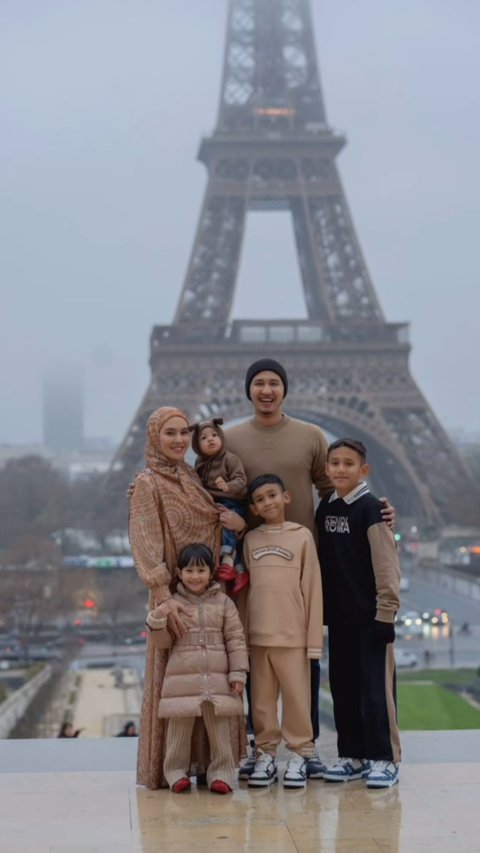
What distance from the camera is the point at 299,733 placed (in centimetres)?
488

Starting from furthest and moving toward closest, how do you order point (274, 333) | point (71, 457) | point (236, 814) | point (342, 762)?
1. point (71, 457)
2. point (274, 333)
3. point (342, 762)
4. point (236, 814)

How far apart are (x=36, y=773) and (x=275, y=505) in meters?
1.40

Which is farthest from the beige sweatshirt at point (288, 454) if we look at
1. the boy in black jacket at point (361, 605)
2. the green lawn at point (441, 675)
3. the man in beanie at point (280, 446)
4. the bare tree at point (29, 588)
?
the bare tree at point (29, 588)

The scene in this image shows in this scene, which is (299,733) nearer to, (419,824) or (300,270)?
(419,824)

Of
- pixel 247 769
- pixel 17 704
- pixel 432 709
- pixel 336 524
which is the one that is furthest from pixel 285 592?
pixel 17 704

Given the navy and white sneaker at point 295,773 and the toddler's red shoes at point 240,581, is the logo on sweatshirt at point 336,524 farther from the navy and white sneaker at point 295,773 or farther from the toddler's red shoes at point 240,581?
the navy and white sneaker at point 295,773

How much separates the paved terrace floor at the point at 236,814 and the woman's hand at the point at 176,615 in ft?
1.90

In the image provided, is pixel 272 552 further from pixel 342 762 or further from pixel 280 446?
pixel 342 762

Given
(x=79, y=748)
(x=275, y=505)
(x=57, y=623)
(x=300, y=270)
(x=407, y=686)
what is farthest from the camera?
(x=300, y=270)

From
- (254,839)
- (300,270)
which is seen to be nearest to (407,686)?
(254,839)

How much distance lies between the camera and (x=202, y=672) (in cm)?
469

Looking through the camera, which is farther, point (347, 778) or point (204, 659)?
point (347, 778)

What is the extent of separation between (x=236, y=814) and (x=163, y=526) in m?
1.06

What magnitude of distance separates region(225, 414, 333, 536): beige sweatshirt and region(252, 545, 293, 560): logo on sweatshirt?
7.5 inches
